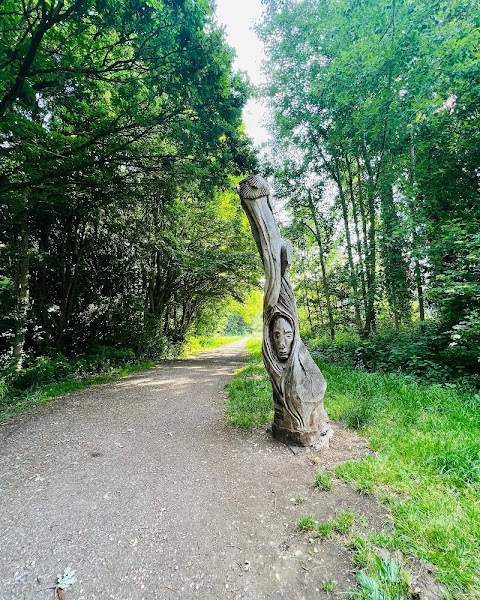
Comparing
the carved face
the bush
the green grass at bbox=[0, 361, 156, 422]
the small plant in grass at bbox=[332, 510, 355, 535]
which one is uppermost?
the carved face

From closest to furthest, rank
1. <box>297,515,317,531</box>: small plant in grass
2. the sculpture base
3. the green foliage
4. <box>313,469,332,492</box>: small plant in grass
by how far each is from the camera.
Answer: <box>297,515,317,531</box>: small plant in grass < <box>313,469,332,492</box>: small plant in grass < the sculpture base < the green foliage

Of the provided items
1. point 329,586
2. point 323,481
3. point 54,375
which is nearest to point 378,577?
point 329,586

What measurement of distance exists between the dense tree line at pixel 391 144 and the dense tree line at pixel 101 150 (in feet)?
9.74

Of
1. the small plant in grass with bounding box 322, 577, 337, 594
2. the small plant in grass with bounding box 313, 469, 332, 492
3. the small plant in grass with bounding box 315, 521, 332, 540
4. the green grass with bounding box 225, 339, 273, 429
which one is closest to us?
the small plant in grass with bounding box 322, 577, 337, 594

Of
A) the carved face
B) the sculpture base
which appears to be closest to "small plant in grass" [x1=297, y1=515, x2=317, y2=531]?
the sculpture base

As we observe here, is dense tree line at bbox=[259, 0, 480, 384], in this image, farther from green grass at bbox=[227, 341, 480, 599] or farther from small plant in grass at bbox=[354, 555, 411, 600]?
small plant in grass at bbox=[354, 555, 411, 600]

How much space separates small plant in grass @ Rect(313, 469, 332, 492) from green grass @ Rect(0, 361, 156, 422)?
5104 millimetres

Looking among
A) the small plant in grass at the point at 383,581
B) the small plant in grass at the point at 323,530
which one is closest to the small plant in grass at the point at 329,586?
the small plant in grass at the point at 383,581

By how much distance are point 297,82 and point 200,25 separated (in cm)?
551

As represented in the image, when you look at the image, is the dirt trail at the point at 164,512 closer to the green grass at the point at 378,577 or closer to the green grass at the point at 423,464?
the green grass at the point at 378,577

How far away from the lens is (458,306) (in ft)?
18.5

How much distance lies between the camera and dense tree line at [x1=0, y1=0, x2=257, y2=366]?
4.33m

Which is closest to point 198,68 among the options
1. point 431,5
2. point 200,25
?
point 200,25

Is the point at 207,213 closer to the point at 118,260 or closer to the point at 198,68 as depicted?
the point at 118,260
